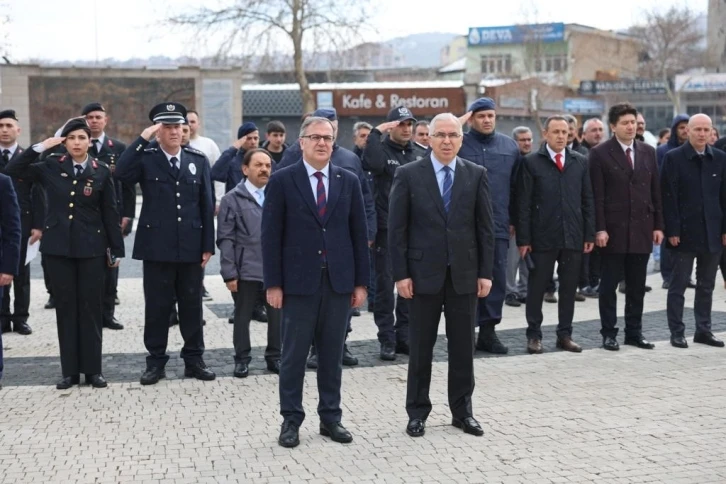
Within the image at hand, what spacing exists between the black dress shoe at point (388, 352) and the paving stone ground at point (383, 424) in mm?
149

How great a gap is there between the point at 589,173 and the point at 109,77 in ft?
94.6

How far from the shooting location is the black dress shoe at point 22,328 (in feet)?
34.5

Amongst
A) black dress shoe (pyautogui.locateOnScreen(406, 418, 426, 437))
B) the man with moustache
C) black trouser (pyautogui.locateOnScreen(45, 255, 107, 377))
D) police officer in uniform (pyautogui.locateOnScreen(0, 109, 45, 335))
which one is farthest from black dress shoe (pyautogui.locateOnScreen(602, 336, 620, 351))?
police officer in uniform (pyautogui.locateOnScreen(0, 109, 45, 335))

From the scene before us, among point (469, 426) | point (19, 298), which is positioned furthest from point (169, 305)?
point (19, 298)

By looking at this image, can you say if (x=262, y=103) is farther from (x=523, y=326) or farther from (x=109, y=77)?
(x=523, y=326)

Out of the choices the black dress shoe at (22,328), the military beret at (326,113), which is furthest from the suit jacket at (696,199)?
the black dress shoe at (22,328)

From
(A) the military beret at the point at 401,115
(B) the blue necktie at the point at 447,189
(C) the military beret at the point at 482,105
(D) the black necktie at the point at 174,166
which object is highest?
(C) the military beret at the point at 482,105

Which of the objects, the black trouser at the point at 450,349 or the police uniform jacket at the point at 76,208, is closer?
the black trouser at the point at 450,349

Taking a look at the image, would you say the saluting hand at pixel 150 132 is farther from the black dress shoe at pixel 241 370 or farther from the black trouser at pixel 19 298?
the black trouser at pixel 19 298

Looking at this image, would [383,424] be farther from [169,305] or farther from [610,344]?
Result: [610,344]

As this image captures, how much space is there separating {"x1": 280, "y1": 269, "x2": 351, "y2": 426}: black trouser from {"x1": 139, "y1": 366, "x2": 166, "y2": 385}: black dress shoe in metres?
1.95

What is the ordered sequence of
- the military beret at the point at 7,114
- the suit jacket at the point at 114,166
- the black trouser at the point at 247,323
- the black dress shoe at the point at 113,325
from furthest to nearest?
the black dress shoe at the point at 113,325 < the suit jacket at the point at 114,166 < the military beret at the point at 7,114 < the black trouser at the point at 247,323

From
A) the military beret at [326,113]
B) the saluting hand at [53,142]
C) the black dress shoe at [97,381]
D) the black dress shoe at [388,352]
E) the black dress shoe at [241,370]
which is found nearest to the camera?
the military beret at [326,113]

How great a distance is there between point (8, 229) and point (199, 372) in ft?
6.48
